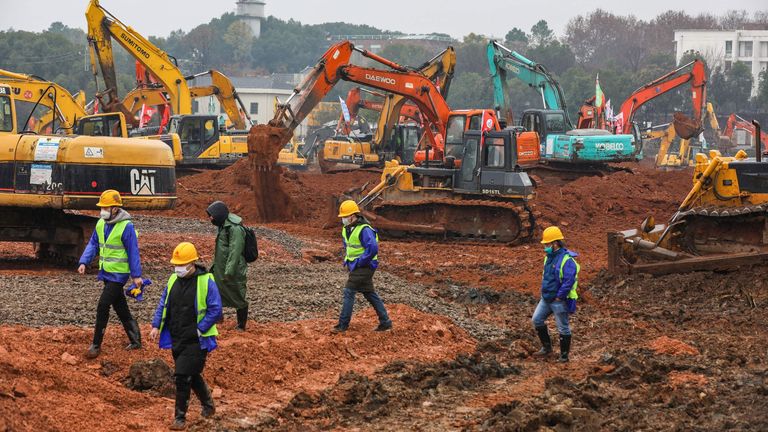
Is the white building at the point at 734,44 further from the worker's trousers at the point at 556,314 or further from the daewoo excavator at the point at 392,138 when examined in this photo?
the worker's trousers at the point at 556,314

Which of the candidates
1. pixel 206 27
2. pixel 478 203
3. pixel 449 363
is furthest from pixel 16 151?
pixel 206 27

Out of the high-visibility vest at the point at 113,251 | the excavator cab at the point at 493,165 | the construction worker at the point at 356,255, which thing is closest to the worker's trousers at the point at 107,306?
the high-visibility vest at the point at 113,251

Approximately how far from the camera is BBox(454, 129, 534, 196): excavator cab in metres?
24.3

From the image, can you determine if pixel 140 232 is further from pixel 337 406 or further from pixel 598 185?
pixel 598 185

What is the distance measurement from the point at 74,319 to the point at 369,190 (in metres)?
14.1

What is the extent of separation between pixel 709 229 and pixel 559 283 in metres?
6.00

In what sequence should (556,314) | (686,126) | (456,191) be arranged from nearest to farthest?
(556,314), (456,191), (686,126)

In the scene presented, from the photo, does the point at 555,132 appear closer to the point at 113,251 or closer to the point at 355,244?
the point at 355,244

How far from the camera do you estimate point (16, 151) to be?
57.7ft

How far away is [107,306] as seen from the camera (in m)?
11.8

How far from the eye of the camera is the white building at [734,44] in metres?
111

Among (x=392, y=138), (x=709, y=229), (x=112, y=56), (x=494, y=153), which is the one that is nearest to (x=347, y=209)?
(x=709, y=229)

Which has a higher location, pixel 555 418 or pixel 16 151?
pixel 16 151

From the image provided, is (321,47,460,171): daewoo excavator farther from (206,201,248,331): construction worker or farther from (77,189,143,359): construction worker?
(77,189,143,359): construction worker
